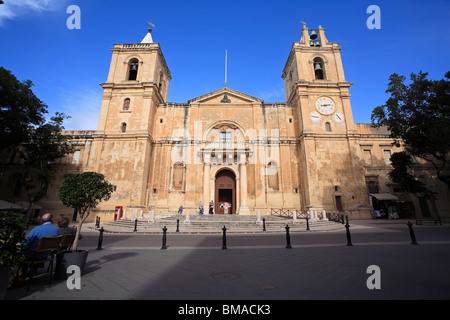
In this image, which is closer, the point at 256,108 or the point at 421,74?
the point at 421,74

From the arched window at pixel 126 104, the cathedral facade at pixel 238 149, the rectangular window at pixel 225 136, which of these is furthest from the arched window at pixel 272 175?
the arched window at pixel 126 104

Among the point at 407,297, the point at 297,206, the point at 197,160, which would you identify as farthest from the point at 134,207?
the point at 407,297

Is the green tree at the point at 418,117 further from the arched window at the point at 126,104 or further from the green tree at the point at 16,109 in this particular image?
the green tree at the point at 16,109

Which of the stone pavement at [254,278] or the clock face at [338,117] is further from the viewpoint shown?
the clock face at [338,117]

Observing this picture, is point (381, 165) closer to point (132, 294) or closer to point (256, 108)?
point (256, 108)

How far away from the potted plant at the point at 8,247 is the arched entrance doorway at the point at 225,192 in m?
20.5

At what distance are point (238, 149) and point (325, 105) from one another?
39.2 ft

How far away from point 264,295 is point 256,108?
24629mm

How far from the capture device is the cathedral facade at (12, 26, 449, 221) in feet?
73.0

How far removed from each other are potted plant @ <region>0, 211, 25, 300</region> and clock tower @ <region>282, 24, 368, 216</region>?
21.5 m

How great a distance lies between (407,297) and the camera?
342 centimetres

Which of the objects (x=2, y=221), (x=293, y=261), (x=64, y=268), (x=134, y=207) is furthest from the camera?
(x=134, y=207)

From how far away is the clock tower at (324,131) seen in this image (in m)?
21.7

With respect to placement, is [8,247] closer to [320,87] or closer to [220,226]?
[220,226]
